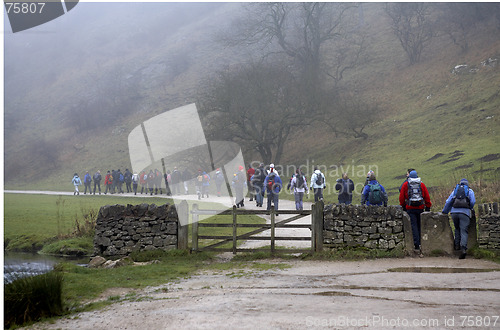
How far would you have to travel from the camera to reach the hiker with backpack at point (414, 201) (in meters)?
14.8

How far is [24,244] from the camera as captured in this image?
21.7m

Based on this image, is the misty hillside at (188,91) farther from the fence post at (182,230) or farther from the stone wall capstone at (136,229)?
the stone wall capstone at (136,229)

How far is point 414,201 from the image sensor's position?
14781mm

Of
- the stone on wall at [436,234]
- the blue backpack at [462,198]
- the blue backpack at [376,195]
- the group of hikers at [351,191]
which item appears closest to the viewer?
the blue backpack at [462,198]

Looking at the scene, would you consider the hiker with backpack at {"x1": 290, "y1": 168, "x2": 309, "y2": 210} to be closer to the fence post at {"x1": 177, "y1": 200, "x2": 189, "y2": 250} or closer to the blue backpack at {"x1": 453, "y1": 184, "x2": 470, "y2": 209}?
the fence post at {"x1": 177, "y1": 200, "x2": 189, "y2": 250}

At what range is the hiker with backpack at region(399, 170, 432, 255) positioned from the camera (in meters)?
14.8

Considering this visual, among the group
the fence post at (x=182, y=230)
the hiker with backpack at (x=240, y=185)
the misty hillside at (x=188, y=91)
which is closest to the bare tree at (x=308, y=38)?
the misty hillside at (x=188, y=91)

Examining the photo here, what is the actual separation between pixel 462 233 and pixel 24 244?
15.5 m

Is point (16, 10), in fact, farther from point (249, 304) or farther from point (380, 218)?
point (380, 218)

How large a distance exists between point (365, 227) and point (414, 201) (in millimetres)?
1396

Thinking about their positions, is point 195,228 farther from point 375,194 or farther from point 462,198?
point 462,198

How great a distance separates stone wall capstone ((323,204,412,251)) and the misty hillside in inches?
588

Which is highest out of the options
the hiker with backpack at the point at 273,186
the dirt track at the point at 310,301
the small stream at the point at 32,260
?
the hiker with backpack at the point at 273,186

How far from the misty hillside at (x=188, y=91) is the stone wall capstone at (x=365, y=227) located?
49.0 feet
